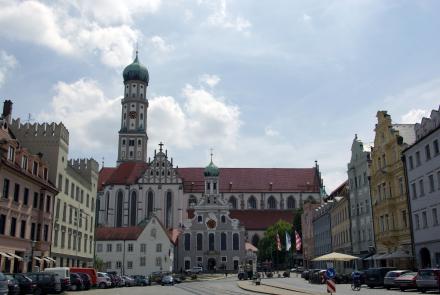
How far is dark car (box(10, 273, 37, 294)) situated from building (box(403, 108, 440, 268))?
29.0 metres

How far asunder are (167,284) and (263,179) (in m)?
72.6

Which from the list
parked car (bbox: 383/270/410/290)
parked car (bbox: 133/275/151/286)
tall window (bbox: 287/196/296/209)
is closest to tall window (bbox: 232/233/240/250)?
tall window (bbox: 287/196/296/209)

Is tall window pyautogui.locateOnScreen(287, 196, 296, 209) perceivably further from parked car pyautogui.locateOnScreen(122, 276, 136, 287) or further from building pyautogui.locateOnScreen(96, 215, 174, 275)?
parked car pyautogui.locateOnScreen(122, 276, 136, 287)

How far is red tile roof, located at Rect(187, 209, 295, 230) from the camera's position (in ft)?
386

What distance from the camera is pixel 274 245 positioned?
326 ft

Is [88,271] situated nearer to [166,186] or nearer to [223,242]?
[223,242]

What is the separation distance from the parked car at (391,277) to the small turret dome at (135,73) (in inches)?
4182

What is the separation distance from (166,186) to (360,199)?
61.9 metres

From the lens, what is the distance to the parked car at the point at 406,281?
102 feet

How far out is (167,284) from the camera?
5625 cm

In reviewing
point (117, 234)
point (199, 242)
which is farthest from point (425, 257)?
point (199, 242)

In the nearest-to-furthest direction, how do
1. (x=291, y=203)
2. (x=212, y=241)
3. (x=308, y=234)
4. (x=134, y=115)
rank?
(x=308, y=234) → (x=212, y=241) → (x=291, y=203) → (x=134, y=115)

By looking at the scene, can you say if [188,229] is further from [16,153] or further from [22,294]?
[22,294]

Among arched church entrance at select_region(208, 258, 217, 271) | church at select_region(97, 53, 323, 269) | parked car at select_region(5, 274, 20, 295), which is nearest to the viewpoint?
parked car at select_region(5, 274, 20, 295)
